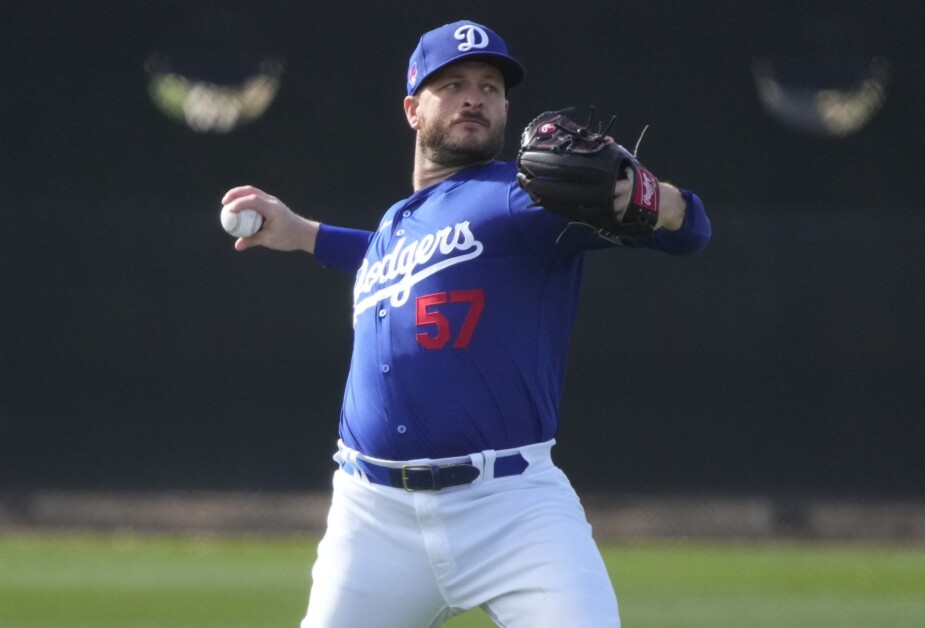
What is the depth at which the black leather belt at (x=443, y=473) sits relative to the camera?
3305 mm

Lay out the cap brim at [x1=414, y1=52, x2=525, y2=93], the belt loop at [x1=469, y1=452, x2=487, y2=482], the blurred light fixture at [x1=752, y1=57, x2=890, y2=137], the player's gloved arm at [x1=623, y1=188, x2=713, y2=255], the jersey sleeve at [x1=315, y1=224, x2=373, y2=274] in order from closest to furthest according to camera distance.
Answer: the player's gloved arm at [x1=623, y1=188, x2=713, y2=255] → the belt loop at [x1=469, y1=452, x2=487, y2=482] → the cap brim at [x1=414, y1=52, x2=525, y2=93] → the jersey sleeve at [x1=315, y1=224, x2=373, y2=274] → the blurred light fixture at [x1=752, y1=57, x2=890, y2=137]

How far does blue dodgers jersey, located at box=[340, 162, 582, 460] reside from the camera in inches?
131

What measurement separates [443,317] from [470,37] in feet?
2.28

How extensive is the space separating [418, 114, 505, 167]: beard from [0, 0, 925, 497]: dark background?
5686 millimetres

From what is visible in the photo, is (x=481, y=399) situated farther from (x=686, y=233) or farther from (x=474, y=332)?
(x=686, y=233)

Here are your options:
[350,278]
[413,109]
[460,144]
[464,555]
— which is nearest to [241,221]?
[413,109]

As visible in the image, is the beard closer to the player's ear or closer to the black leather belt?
the player's ear

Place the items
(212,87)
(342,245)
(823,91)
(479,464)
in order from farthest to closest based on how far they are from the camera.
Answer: (823,91) < (212,87) < (342,245) < (479,464)

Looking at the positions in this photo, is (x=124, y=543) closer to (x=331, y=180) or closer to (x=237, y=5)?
(x=331, y=180)

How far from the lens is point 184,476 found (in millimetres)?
9344

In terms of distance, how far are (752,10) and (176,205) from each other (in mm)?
3648

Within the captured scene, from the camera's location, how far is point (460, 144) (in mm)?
3625

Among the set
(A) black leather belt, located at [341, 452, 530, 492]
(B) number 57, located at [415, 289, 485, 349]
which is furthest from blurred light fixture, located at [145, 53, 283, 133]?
(A) black leather belt, located at [341, 452, 530, 492]


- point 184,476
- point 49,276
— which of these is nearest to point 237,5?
point 49,276
